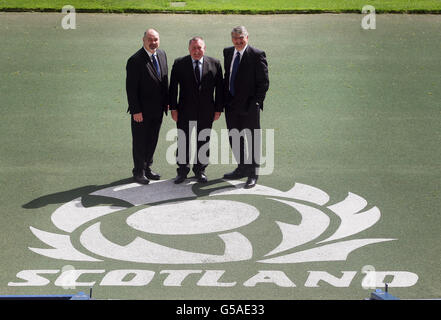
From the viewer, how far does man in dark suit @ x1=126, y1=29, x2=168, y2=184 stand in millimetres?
9484

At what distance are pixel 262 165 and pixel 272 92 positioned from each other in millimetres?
3188

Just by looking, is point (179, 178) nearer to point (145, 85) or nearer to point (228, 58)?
point (145, 85)

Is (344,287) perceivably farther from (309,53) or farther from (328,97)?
(309,53)

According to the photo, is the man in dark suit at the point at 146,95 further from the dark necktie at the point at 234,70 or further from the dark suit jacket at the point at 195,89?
the dark necktie at the point at 234,70

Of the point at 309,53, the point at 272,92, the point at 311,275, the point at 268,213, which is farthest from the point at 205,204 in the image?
the point at 309,53

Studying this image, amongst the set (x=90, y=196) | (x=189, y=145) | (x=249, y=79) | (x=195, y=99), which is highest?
(x=249, y=79)

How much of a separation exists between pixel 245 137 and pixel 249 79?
2.59 ft

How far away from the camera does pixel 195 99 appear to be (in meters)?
9.61

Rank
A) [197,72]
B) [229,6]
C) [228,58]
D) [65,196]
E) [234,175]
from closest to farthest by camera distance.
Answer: [65,196] < [197,72] < [228,58] < [234,175] < [229,6]

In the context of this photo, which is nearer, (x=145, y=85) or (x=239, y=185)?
(x=145, y=85)

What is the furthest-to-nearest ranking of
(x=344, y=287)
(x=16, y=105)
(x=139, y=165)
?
1. (x=16, y=105)
2. (x=139, y=165)
3. (x=344, y=287)

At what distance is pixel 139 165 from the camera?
9727 millimetres

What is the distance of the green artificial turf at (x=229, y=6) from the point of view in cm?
1739

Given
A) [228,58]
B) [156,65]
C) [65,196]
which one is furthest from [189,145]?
[65,196]
